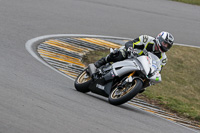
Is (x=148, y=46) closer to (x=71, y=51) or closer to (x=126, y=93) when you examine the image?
(x=126, y=93)

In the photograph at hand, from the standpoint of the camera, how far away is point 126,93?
24.0 ft

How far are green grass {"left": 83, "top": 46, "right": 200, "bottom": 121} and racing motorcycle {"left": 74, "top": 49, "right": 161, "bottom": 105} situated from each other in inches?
60.5

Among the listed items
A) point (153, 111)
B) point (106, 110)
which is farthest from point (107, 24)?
point (106, 110)

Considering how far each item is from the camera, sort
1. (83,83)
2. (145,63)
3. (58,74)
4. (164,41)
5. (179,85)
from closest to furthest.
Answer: (145,63), (164,41), (83,83), (58,74), (179,85)

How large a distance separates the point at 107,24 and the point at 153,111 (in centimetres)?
677

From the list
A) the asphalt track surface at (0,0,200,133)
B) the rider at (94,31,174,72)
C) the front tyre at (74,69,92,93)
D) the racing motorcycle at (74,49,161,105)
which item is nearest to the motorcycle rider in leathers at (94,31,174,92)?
the rider at (94,31,174,72)

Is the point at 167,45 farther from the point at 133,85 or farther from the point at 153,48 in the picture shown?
the point at 133,85

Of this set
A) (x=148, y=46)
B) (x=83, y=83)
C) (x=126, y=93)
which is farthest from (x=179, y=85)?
(x=126, y=93)

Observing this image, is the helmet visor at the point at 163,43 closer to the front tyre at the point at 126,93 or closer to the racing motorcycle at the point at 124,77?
the racing motorcycle at the point at 124,77

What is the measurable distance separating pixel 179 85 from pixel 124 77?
361 centimetres

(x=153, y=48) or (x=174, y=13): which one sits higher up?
(x=153, y=48)

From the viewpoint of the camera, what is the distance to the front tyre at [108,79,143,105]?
7.08m

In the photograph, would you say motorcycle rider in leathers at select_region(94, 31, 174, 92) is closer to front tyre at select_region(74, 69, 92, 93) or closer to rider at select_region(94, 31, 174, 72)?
rider at select_region(94, 31, 174, 72)

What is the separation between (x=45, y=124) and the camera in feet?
15.8
